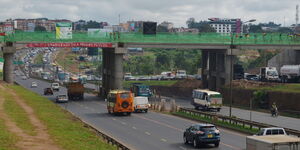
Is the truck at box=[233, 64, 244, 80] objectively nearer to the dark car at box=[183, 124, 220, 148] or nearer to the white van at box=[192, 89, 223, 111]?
the white van at box=[192, 89, 223, 111]

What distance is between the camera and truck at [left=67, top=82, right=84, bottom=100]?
95.4 metres

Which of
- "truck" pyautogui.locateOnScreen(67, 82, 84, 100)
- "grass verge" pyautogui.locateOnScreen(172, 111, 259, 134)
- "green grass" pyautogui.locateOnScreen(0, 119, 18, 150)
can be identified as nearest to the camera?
"green grass" pyautogui.locateOnScreen(0, 119, 18, 150)

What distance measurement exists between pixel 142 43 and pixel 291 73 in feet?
88.7

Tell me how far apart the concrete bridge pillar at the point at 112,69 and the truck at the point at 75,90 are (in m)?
5.47

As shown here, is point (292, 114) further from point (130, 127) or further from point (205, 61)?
point (205, 61)

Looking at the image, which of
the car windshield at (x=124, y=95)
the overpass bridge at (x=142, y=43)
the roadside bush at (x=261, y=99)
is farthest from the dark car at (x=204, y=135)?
the overpass bridge at (x=142, y=43)

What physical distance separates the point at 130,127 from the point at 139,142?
37.6 feet

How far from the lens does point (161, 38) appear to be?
93750 mm

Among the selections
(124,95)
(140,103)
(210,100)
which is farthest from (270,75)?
(124,95)

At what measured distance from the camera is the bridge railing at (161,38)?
86250 millimetres

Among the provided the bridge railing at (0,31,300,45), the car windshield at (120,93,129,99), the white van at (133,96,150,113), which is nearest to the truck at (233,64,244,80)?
the bridge railing at (0,31,300,45)

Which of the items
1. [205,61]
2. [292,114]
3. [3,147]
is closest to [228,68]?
[205,61]

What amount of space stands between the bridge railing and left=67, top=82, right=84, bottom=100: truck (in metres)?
9.53

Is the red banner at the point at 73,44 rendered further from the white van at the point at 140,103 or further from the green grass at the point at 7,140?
the green grass at the point at 7,140
